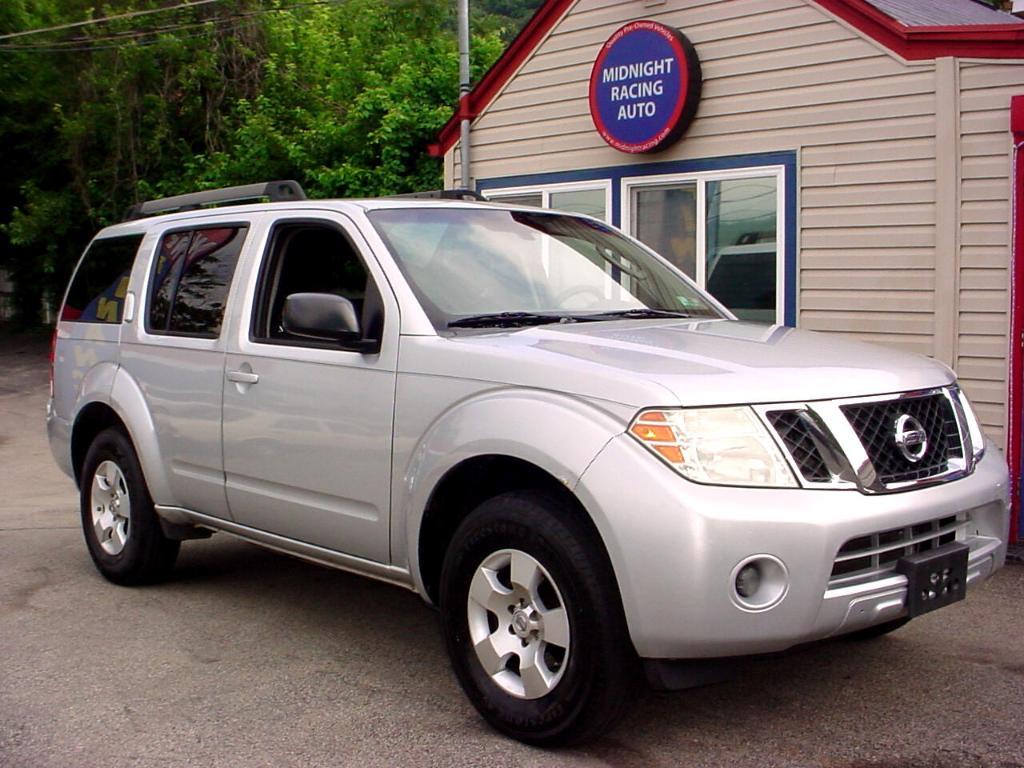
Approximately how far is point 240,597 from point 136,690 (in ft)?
4.78

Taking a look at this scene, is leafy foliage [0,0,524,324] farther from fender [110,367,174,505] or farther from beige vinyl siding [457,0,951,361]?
fender [110,367,174,505]

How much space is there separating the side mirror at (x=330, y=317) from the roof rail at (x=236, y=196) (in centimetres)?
121

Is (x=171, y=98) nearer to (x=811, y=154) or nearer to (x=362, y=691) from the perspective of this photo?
(x=811, y=154)

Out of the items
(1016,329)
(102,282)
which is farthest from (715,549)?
(1016,329)

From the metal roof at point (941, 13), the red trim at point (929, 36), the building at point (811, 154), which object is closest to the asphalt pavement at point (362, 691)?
the building at point (811, 154)

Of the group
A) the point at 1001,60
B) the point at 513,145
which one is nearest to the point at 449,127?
the point at 513,145

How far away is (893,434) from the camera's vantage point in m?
3.89

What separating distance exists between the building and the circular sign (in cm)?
2

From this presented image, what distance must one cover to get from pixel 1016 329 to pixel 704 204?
2757 millimetres

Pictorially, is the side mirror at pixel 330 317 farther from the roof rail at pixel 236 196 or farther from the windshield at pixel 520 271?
the roof rail at pixel 236 196

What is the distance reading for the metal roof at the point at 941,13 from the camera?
8.26 meters

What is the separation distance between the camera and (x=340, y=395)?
4.69 metres

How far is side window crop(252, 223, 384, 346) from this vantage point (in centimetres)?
510

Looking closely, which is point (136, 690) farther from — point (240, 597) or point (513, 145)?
point (513, 145)
